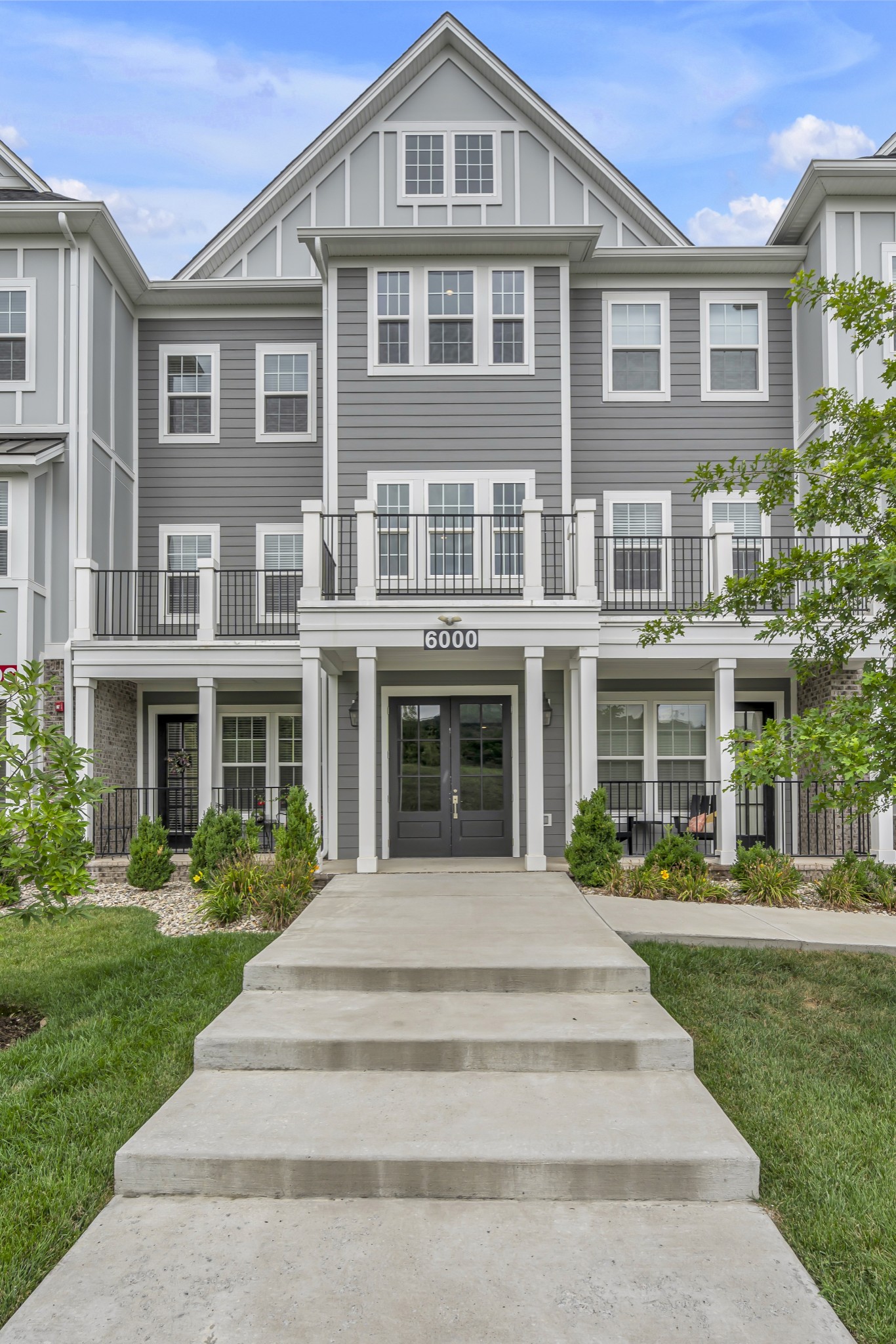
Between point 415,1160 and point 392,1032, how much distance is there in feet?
3.97

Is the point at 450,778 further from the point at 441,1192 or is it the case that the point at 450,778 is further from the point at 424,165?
the point at 424,165

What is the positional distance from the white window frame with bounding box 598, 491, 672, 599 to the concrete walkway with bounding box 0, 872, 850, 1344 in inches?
309

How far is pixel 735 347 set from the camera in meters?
13.5

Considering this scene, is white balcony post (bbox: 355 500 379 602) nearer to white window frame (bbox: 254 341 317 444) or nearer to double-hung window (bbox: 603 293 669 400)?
white window frame (bbox: 254 341 317 444)

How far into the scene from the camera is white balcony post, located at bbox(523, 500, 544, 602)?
35.0 ft

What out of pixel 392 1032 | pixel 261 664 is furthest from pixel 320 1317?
pixel 261 664

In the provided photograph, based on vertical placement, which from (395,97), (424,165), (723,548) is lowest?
(723,548)

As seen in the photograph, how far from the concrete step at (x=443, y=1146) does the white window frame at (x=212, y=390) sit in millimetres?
11618

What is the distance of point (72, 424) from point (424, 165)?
262 inches

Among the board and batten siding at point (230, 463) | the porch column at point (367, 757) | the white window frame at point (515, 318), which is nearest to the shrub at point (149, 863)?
the porch column at point (367, 757)

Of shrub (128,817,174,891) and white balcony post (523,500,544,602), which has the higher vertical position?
white balcony post (523,500,544,602)

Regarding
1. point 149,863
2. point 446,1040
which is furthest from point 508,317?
point 446,1040

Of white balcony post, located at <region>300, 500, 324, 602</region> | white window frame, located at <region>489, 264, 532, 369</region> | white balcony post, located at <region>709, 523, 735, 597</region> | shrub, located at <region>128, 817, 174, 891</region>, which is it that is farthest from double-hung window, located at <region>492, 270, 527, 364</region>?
shrub, located at <region>128, 817, 174, 891</region>

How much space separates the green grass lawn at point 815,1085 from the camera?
10.9 feet
